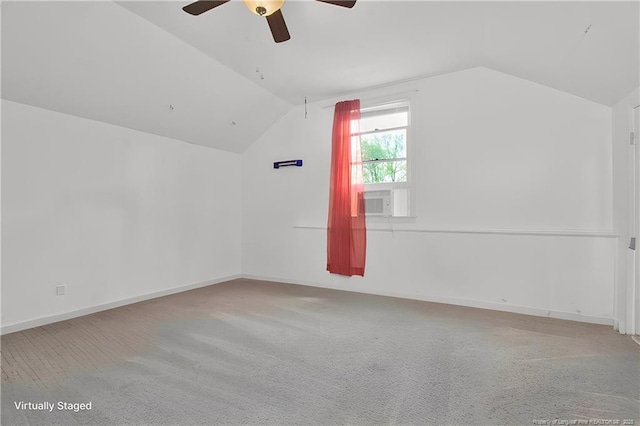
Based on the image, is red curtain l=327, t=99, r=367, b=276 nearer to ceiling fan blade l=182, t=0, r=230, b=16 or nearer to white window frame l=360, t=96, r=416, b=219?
white window frame l=360, t=96, r=416, b=219

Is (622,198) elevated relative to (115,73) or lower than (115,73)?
lower

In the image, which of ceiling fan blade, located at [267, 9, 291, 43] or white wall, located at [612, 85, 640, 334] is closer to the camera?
ceiling fan blade, located at [267, 9, 291, 43]

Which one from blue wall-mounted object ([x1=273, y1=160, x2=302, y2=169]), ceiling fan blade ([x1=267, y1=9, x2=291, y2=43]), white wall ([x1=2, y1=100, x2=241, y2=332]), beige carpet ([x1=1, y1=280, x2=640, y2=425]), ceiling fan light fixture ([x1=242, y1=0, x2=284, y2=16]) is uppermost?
ceiling fan blade ([x1=267, y1=9, x2=291, y2=43])

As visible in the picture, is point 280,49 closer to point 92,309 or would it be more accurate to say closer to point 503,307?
point 92,309

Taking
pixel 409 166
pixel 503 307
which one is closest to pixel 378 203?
pixel 409 166

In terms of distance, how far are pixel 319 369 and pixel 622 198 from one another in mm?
3268

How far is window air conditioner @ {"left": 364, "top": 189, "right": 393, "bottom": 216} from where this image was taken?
439 cm

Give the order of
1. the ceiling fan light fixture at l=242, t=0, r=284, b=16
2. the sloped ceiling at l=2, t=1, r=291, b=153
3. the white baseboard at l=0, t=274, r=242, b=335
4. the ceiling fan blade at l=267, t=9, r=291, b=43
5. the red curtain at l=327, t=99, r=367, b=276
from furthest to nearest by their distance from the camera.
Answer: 1. the red curtain at l=327, t=99, r=367, b=276
2. the white baseboard at l=0, t=274, r=242, b=335
3. the sloped ceiling at l=2, t=1, r=291, b=153
4. the ceiling fan blade at l=267, t=9, r=291, b=43
5. the ceiling fan light fixture at l=242, t=0, r=284, b=16

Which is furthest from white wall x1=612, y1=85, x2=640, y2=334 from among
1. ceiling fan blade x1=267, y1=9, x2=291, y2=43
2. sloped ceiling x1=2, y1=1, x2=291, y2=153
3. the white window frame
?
sloped ceiling x1=2, y1=1, x2=291, y2=153

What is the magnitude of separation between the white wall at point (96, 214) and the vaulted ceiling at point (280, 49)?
33cm

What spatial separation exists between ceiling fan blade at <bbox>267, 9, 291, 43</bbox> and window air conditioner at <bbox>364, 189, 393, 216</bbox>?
245 centimetres

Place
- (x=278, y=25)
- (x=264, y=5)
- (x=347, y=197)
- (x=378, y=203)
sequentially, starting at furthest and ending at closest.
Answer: (x=347, y=197) < (x=378, y=203) < (x=278, y=25) < (x=264, y=5)

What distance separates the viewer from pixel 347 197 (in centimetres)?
458

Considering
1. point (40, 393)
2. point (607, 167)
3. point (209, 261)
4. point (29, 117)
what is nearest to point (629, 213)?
point (607, 167)
